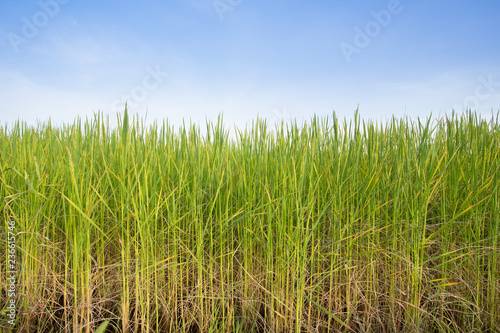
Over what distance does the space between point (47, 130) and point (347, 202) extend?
300 centimetres

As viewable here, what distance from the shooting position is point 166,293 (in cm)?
218

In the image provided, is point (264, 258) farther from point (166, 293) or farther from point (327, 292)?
point (166, 293)

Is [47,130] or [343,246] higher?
[47,130]

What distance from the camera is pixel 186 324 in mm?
2084

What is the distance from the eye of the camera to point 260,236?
7.06ft

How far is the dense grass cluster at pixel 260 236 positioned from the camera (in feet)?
6.55

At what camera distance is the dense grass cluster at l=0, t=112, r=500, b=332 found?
200 cm

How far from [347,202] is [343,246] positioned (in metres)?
0.33

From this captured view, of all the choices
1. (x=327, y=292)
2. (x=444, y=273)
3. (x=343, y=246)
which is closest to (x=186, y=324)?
(x=327, y=292)

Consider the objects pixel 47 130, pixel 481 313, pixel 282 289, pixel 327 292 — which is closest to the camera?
pixel 282 289

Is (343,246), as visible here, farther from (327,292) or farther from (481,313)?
(481,313)

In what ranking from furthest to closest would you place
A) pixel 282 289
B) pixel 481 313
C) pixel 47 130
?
1. pixel 47 130
2. pixel 481 313
3. pixel 282 289

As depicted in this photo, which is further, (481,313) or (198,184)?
(481,313)

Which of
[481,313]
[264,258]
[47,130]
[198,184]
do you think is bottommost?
[481,313]
